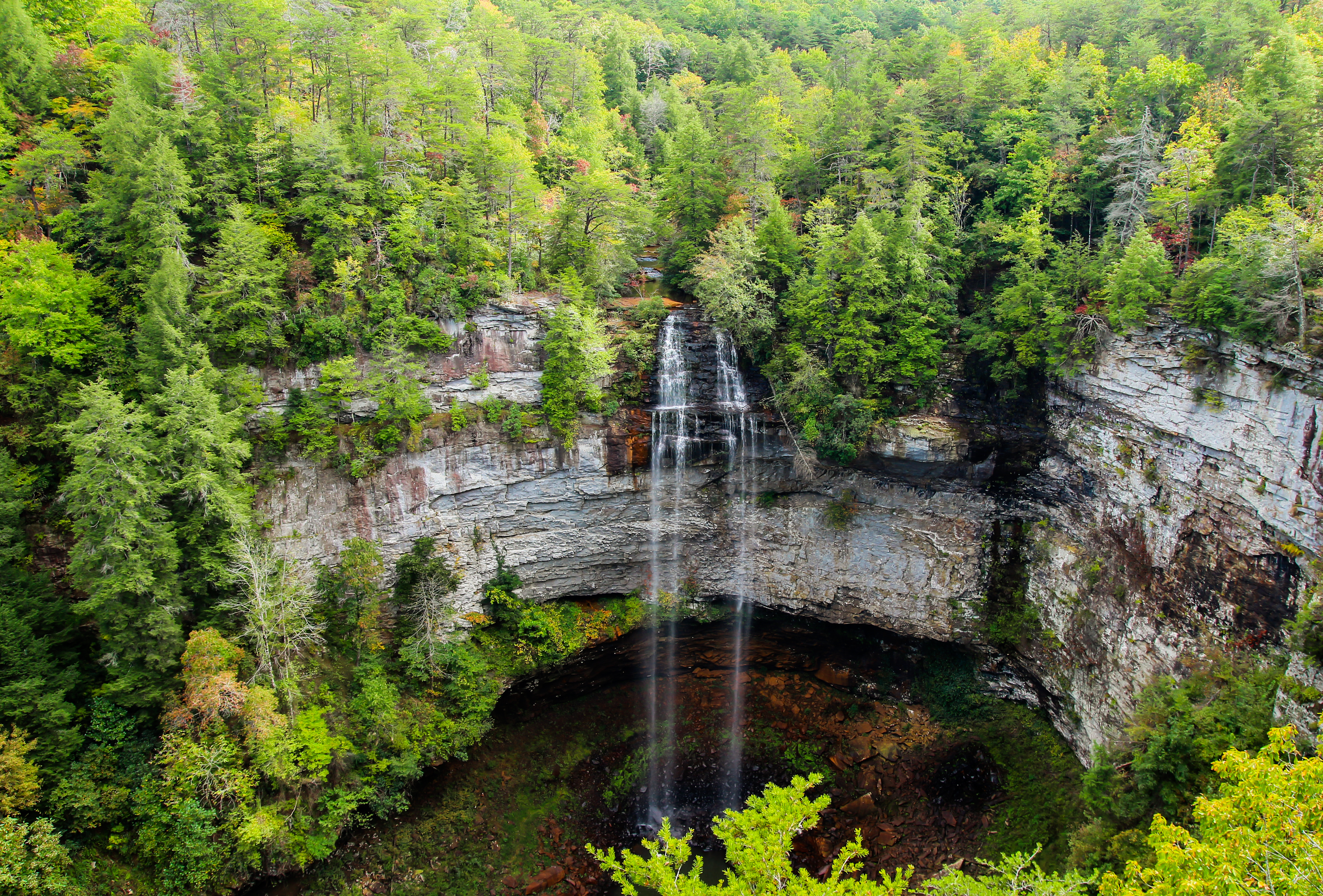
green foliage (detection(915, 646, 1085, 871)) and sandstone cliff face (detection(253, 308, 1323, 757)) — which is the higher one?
sandstone cliff face (detection(253, 308, 1323, 757))

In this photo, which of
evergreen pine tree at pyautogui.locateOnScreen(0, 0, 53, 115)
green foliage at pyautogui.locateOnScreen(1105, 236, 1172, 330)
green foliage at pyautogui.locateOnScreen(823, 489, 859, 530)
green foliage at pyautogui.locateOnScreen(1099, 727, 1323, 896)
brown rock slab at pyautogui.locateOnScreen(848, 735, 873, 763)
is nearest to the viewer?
green foliage at pyautogui.locateOnScreen(1099, 727, 1323, 896)

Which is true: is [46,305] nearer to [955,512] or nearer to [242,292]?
[242,292]

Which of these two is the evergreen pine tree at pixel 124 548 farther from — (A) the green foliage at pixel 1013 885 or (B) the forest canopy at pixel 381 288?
(A) the green foliage at pixel 1013 885

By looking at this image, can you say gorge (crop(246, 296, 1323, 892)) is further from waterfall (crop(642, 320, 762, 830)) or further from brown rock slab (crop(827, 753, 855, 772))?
brown rock slab (crop(827, 753, 855, 772))

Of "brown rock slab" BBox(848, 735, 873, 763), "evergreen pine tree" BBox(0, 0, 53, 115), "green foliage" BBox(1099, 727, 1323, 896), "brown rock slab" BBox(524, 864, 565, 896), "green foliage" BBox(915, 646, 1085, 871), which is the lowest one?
"brown rock slab" BBox(524, 864, 565, 896)

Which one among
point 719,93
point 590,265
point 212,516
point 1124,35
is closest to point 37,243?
point 212,516

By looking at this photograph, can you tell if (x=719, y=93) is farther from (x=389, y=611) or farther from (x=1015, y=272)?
(x=389, y=611)

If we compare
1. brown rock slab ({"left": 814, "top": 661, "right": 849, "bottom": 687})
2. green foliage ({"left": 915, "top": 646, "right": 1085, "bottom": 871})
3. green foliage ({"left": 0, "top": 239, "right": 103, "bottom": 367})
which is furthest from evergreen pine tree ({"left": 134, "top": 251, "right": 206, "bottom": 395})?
green foliage ({"left": 915, "top": 646, "right": 1085, "bottom": 871})
